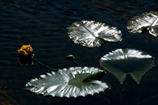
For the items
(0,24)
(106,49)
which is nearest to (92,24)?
(106,49)

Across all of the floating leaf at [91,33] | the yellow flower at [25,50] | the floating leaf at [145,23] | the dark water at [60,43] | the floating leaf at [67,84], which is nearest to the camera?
the floating leaf at [67,84]

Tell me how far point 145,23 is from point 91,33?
0.64 m

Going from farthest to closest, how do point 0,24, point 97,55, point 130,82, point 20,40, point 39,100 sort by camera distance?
point 0,24 → point 20,40 → point 97,55 → point 130,82 → point 39,100

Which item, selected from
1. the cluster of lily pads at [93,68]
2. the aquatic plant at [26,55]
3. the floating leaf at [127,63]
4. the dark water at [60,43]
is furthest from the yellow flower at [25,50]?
the floating leaf at [127,63]

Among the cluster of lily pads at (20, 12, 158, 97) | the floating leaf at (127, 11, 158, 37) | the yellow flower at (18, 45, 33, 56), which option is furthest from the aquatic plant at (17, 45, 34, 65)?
the floating leaf at (127, 11, 158, 37)

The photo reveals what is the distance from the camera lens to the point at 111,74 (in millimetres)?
1997

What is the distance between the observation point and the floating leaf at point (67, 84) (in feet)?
5.49

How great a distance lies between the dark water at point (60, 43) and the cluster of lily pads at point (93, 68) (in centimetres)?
10

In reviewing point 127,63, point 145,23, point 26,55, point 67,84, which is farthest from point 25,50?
point 145,23

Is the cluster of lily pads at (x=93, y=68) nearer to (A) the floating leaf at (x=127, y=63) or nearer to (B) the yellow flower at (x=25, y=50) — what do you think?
(A) the floating leaf at (x=127, y=63)

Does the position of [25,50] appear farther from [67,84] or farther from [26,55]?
[67,84]

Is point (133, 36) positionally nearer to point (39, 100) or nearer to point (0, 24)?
point (39, 100)

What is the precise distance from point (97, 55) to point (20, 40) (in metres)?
0.85

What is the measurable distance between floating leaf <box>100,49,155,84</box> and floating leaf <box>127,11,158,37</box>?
48 centimetres
